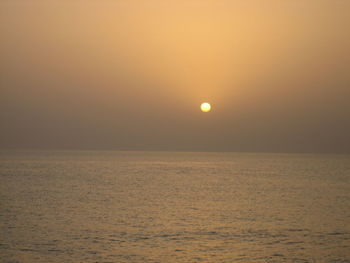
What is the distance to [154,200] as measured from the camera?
221 ft

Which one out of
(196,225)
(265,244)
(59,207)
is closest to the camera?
(265,244)

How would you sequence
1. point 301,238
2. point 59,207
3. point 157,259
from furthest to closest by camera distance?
1. point 59,207
2. point 301,238
3. point 157,259

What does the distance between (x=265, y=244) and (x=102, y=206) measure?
27575 mm

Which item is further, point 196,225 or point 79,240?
point 196,225

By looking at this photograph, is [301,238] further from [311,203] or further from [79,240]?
[311,203]

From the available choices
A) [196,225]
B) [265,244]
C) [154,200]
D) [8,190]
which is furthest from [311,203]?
[8,190]

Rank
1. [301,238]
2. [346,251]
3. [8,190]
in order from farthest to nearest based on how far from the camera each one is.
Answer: [8,190], [301,238], [346,251]

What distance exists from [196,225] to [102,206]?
18.2 meters

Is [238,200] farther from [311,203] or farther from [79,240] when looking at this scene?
[79,240]

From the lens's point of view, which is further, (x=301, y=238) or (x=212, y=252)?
(x=301, y=238)

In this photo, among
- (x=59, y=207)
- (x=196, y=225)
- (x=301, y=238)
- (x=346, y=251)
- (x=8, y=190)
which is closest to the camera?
(x=346, y=251)

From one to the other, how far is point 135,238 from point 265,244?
31.5ft

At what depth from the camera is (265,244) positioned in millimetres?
36844

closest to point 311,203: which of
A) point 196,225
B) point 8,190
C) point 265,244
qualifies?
point 196,225
